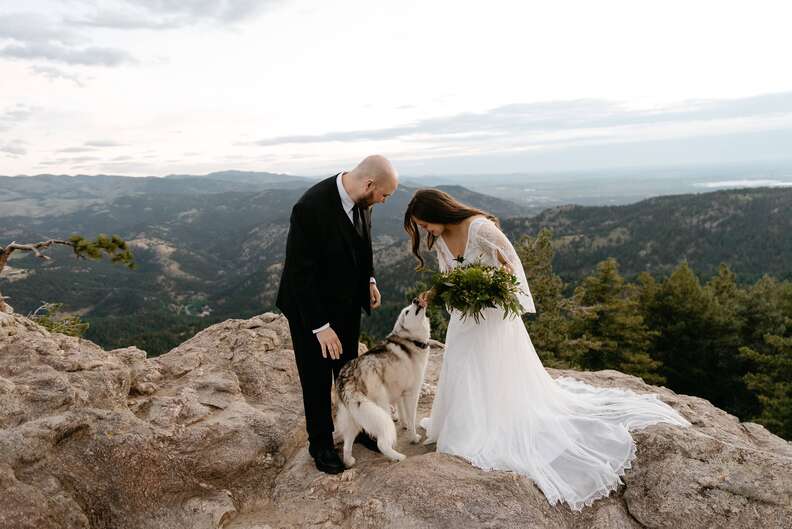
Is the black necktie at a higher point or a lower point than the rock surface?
higher

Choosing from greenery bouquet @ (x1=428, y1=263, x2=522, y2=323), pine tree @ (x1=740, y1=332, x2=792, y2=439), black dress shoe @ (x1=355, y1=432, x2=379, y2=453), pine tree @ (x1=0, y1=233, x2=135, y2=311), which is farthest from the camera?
pine tree @ (x1=740, y1=332, x2=792, y2=439)

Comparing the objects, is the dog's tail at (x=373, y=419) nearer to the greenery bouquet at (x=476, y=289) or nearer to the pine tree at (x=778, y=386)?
the greenery bouquet at (x=476, y=289)

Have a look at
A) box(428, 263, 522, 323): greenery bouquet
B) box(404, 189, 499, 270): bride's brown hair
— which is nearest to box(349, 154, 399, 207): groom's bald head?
box(404, 189, 499, 270): bride's brown hair

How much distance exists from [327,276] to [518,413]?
9.79ft

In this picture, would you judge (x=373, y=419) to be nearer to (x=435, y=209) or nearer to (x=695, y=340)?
(x=435, y=209)

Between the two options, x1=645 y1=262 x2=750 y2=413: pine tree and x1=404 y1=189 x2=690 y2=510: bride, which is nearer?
x1=404 y1=189 x2=690 y2=510: bride

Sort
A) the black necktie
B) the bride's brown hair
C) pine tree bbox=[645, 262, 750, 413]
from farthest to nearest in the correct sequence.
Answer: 1. pine tree bbox=[645, 262, 750, 413]
2. the bride's brown hair
3. the black necktie

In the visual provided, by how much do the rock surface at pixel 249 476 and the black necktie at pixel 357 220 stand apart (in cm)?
275

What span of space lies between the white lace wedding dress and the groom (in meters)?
1.31

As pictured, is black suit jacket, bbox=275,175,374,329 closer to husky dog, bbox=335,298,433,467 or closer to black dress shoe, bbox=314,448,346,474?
husky dog, bbox=335,298,433,467

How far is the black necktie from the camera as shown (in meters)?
5.40

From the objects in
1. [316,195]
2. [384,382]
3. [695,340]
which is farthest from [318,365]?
[695,340]

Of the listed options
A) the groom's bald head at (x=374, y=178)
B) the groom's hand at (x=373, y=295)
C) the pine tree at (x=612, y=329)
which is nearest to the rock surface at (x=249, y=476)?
the groom's hand at (x=373, y=295)

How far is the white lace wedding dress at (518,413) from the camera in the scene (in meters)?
5.24
